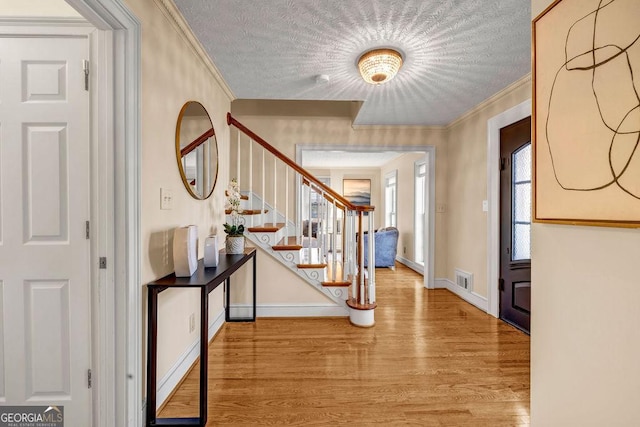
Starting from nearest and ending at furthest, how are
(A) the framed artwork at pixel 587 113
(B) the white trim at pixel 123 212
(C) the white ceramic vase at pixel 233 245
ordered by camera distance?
(A) the framed artwork at pixel 587 113 → (B) the white trim at pixel 123 212 → (C) the white ceramic vase at pixel 233 245

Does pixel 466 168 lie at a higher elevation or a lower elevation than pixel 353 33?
lower

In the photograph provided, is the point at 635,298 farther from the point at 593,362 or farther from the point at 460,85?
the point at 460,85

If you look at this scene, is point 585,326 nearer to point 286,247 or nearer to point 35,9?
point 286,247

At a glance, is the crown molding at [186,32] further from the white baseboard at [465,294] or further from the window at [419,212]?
the window at [419,212]

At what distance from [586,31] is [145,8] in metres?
2.03

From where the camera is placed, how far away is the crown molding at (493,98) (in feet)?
8.69

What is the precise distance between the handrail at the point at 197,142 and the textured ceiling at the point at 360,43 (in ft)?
1.99

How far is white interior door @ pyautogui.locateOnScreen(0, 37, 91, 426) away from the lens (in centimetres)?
143

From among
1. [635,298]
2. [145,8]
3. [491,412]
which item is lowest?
[491,412]

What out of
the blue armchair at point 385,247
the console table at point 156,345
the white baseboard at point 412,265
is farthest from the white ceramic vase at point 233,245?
the white baseboard at point 412,265

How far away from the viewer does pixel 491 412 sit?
1656 millimetres

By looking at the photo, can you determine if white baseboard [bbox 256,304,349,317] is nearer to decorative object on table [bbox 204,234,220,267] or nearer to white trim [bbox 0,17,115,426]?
decorative object on table [bbox 204,234,220,267]

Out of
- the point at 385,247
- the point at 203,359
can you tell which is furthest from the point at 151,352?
the point at 385,247

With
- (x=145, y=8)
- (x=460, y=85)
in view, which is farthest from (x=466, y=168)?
(x=145, y=8)
